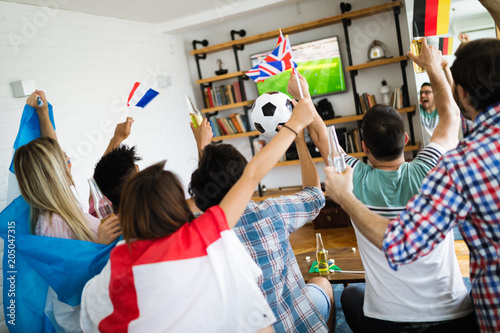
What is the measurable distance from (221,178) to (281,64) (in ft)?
2.01

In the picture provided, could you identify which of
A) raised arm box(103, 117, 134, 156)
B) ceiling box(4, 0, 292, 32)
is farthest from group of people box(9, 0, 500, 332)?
ceiling box(4, 0, 292, 32)

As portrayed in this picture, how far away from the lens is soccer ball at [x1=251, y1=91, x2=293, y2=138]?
2.12 metres

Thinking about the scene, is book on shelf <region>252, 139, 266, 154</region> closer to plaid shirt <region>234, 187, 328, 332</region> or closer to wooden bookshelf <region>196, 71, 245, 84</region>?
wooden bookshelf <region>196, 71, 245, 84</region>

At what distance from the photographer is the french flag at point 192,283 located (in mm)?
1127

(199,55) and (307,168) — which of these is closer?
(307,168)

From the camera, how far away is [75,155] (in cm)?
384

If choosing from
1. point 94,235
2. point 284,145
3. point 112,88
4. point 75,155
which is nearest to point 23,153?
point 94,235

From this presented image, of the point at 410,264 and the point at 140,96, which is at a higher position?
the point at 140,96

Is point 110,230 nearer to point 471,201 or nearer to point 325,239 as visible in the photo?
point 471,201

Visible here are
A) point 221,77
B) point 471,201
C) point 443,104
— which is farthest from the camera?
point 221,77

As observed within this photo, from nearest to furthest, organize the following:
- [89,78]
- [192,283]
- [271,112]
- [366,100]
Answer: [192,283], [271,112], [89,78], [366,100]

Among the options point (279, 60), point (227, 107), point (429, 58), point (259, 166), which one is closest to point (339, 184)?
point (259, 166)

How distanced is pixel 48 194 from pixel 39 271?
305 millimetres

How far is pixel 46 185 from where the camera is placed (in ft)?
5.61
